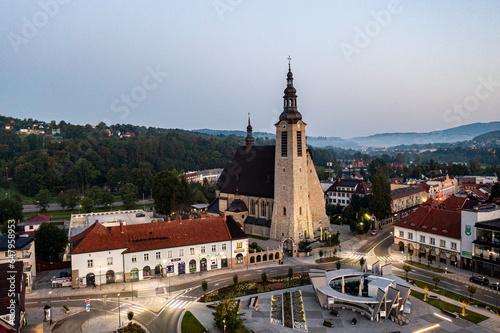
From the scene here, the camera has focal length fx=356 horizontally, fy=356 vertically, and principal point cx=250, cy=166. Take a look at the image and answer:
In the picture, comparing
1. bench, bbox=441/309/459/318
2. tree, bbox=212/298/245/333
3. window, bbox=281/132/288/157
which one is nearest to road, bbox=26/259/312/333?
tree, bbox=212/298/245/333

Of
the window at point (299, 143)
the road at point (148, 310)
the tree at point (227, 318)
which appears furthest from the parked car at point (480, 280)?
→ the window at point (299, 143)

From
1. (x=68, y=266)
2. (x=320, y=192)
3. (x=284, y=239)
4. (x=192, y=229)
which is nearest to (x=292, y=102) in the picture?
(x=320, y=192)

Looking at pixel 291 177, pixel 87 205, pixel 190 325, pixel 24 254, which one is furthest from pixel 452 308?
pixel 87 205

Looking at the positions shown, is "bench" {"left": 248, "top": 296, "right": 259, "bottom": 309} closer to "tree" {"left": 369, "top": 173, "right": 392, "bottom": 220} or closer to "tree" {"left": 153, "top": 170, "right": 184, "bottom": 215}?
"tree" {"left": 153, "top": 170, "right": 184, "bottom": 215}

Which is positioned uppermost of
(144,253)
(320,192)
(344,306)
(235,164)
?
(235,164)

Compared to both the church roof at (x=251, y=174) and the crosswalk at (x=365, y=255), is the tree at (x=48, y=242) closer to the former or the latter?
the church roof at (x=251, y=174)

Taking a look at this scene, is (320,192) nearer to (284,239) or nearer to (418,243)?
(284,239)
